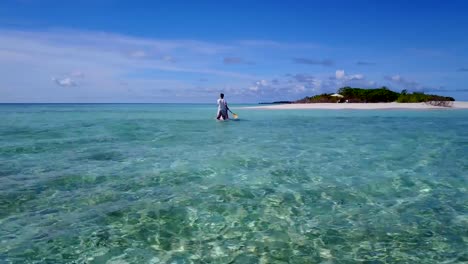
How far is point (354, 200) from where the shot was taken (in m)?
7.01

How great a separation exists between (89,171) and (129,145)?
17.8ft

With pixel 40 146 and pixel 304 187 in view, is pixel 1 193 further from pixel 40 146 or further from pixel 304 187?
pixel 40 146

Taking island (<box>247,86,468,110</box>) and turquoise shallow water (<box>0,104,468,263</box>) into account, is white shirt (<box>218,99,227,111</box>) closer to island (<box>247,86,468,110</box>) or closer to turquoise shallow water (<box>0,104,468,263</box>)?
turquoise shallow water (<box>0,104,468,263</box>)

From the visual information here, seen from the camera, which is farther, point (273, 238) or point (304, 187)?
point (304, 187)

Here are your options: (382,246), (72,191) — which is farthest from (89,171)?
(382,246)


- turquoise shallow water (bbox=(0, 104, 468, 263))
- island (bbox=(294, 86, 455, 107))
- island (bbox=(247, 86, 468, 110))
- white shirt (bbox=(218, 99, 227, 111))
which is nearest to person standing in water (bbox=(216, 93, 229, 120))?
white shirt (bbox=(218, 99, 227, 111))

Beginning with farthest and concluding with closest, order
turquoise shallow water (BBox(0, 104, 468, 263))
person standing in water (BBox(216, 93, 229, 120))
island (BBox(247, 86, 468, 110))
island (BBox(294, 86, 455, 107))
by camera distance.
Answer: island (BBox(294, 86, 455, 107))
island (BBox(247, 86, 468, 110))
person standing in water (BBox(216, 93, 229, 120))
turquoise shallow water (BBox(0, 104, 468, 263))

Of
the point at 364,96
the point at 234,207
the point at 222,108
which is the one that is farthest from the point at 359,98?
the point at 234,207

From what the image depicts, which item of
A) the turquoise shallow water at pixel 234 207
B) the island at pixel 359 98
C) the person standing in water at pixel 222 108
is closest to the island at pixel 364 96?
the island at pixel 359 98

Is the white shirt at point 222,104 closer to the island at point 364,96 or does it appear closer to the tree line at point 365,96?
the island at point 364,96

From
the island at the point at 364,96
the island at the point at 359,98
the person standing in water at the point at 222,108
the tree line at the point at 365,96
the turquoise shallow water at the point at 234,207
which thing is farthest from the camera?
the tree line at the point at 365,96

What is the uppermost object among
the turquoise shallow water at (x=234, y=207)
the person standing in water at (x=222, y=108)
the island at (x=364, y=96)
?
the island at (x=364, y=96)

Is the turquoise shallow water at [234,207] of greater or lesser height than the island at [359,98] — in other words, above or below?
below

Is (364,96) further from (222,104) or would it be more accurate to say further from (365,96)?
(222,104)
